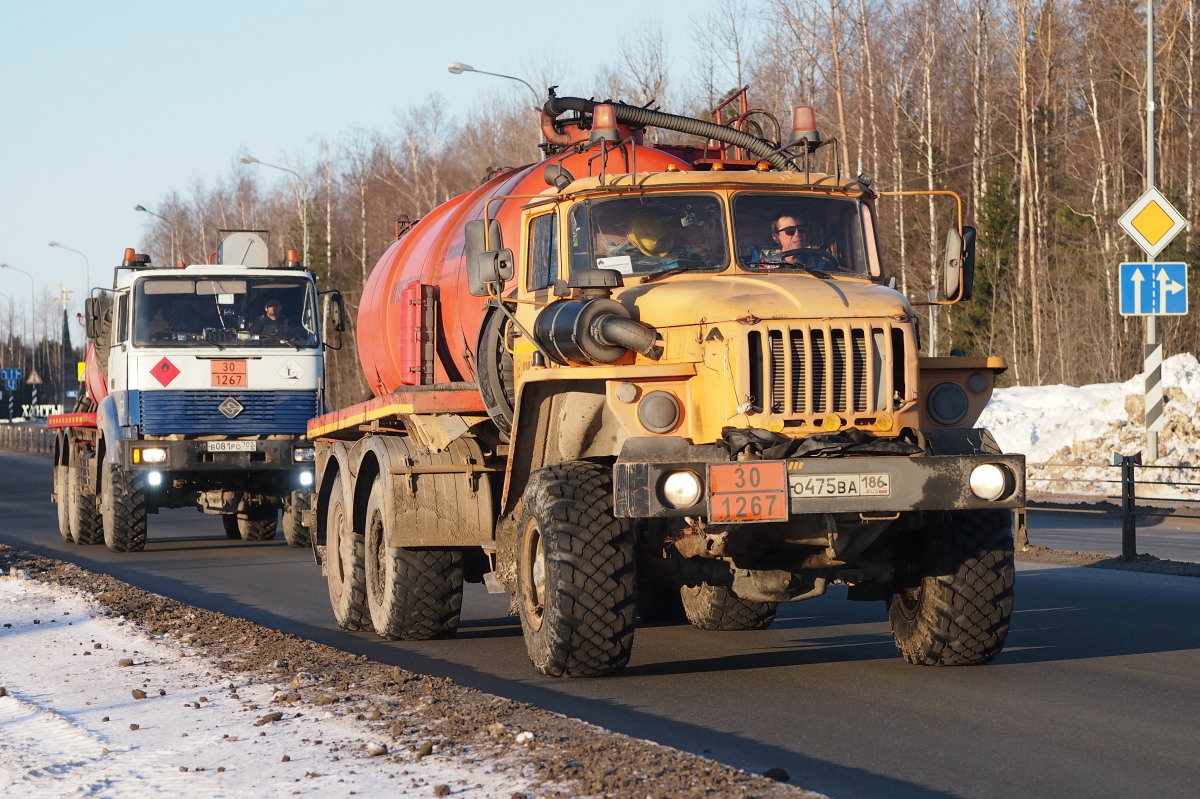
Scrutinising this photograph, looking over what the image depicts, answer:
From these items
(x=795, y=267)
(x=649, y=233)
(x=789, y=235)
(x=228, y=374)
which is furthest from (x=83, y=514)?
(x=795, y=267)

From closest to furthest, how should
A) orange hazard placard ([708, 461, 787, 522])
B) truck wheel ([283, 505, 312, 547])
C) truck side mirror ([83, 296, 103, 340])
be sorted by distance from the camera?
orange hazard placard ([708, 461, 787, 522]) → truck wheel ([283, 505, 312, 547]) → truck side mirror ([83, 296, 103, 340])

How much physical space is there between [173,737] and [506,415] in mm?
3880

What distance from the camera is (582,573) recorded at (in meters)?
8.75

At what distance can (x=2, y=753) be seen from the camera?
718 centimetres

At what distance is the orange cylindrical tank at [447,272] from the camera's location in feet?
37.1

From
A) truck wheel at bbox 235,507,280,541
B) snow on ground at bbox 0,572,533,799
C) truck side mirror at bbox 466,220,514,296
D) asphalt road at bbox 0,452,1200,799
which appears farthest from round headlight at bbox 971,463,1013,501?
truck wheel at bbox 235,507,280,541

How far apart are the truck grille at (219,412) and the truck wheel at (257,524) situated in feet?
6.30

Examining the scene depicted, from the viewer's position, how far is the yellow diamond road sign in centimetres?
1961

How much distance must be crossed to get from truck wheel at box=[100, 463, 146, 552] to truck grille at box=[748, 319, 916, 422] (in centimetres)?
1366

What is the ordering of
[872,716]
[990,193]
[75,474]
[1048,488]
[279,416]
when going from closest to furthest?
1. [872,716]
2. [279,416]
3. [75,474]
4. [1048,488]
5. [990,193]

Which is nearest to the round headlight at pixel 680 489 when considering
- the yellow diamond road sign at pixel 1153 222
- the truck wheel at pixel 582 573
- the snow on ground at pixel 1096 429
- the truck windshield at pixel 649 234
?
the truck wheel at pixel 582 573

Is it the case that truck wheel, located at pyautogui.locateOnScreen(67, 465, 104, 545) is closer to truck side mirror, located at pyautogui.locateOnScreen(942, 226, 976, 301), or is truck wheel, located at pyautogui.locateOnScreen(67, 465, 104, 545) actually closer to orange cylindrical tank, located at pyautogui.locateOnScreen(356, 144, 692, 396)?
orange cylindrical tank, located at pyautogui.locateOnScreen(356, 144, 692, 396)

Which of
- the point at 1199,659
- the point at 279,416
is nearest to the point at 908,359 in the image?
the point at 1199,659

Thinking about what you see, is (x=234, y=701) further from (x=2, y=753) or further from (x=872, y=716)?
(x=872, y=716)
